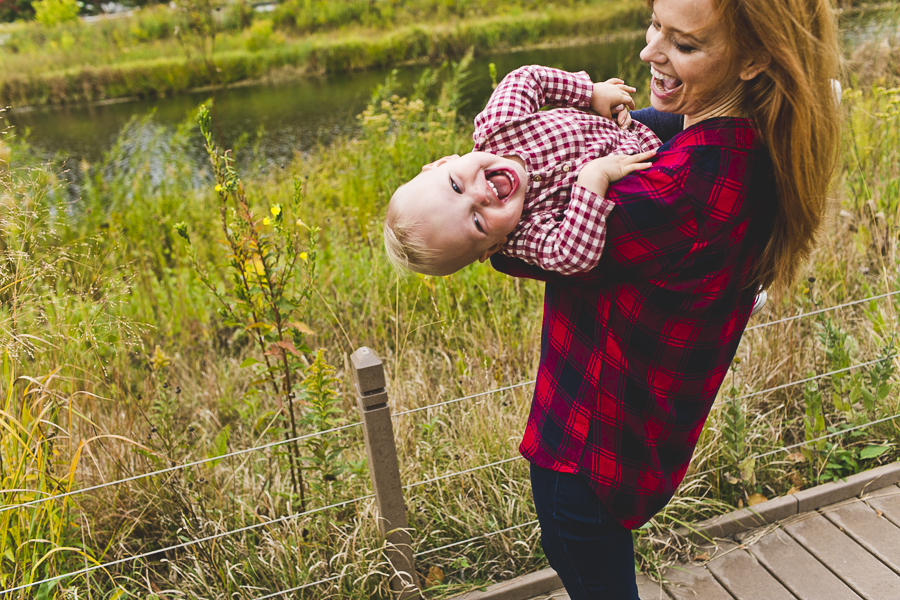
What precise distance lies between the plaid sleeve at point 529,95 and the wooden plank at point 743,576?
1521mm

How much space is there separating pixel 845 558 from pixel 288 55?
17.2m

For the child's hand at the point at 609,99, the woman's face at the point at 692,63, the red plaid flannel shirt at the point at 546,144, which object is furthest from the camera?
the child's hand at the point at 609,99

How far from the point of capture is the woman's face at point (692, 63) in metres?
0.88

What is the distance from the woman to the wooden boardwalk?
872 mm

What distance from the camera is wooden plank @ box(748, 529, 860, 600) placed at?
1.84m

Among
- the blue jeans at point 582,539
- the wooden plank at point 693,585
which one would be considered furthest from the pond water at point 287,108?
the blue jeans at point 582,539

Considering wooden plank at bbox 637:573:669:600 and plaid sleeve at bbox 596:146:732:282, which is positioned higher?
plaid sleeve at bbox 596:146:732:282

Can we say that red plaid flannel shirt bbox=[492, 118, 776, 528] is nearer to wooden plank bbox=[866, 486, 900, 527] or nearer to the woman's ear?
the woman's ear

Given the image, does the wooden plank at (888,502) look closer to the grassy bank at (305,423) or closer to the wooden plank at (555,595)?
the grassy bank at (305,423)

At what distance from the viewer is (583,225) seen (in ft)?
3.03

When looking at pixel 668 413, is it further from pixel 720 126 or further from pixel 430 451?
pixel 430 451

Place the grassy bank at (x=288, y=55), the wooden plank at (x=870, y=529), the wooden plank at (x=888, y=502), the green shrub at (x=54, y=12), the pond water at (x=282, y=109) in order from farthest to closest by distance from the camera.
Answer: the green shrub at (x=54, y=12)
the grassy bank at (x=288, y=55)
the pond water at (x=282, y=109)
the wooden plank at (x=888, y=502)
the wooden plank at (x=870, y=529)

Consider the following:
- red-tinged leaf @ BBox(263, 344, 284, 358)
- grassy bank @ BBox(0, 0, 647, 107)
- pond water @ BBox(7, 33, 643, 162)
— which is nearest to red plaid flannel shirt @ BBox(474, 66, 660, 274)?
red-tinged leaf @ BBox(263, 344, 284, 358)

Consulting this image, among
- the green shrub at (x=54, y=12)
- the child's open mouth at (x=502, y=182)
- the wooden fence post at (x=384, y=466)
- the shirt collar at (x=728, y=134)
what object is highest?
the green shrub at (x=54, y=12)
